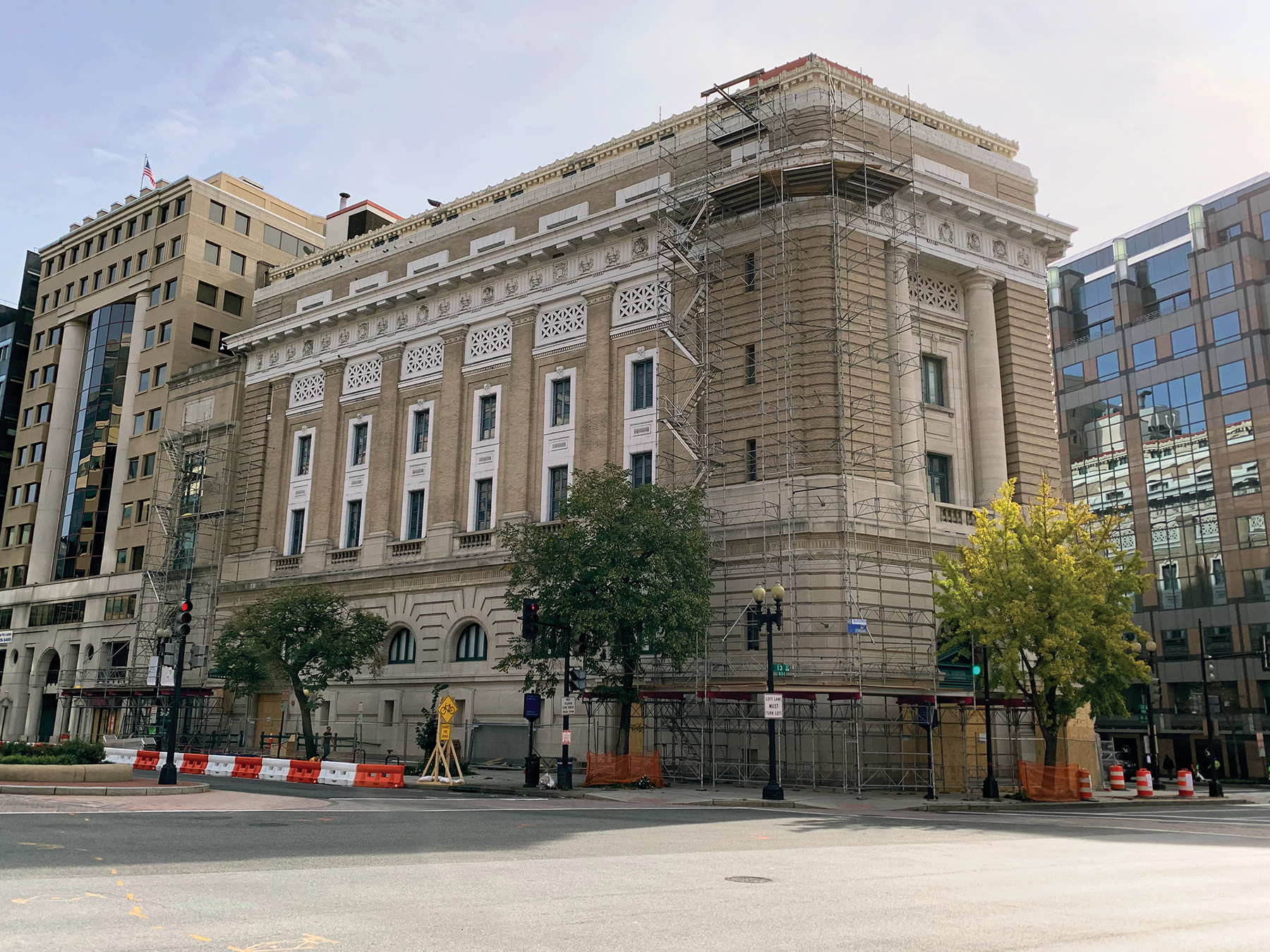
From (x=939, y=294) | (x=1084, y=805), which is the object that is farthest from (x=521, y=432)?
(x=1084, y=805)

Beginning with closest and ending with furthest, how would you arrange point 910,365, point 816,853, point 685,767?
1. point 816,853
2. point 685,767
3. point 910,365

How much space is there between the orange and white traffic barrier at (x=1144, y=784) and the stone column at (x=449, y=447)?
2818 centimetres

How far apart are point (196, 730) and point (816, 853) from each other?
46.4 metres

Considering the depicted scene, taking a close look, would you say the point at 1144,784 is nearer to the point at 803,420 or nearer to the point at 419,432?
the point at 803,420

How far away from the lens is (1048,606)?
105 feet

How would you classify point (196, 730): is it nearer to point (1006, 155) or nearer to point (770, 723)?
point (770, 723)

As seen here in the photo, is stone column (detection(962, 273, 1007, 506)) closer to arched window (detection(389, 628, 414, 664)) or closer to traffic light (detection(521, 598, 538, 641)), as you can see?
traffic light (detection(521, 598, 538, 641))

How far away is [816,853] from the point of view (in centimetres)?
1647

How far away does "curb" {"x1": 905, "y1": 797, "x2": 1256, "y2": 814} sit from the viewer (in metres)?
28.1

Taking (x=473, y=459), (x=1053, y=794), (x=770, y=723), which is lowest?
(x=1053, y=794)

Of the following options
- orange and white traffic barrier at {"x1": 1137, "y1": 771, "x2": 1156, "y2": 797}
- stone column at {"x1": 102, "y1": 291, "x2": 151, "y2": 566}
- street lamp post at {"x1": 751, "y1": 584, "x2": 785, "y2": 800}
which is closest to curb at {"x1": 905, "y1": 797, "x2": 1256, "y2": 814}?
orange and white traffic barrier at {"x1": 1137, "y1": 771, "x2": 1156, "y2": 797}

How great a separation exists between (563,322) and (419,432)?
9.83 metres

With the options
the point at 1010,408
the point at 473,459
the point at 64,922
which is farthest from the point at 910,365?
the point at 64,922

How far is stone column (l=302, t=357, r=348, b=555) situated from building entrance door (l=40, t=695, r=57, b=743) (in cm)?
2833
